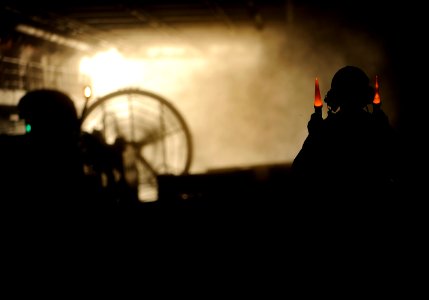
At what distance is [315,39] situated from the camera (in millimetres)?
10648

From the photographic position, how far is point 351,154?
9.43 feet

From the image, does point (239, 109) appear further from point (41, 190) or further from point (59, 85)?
point (41, 190)

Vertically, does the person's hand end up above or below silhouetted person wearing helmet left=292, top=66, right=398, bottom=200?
above

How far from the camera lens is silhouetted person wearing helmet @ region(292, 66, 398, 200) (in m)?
2.86

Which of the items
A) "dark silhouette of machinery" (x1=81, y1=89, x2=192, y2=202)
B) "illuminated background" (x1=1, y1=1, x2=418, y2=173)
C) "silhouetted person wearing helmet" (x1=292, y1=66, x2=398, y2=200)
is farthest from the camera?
"illuminated background" (x1=1, y1=1, x2=418, y2=173)

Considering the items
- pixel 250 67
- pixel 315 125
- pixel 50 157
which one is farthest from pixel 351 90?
pixel 250 67

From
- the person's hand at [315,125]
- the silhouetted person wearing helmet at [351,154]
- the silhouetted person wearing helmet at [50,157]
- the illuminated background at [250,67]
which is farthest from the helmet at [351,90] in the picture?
the illuminated background at [250,67]

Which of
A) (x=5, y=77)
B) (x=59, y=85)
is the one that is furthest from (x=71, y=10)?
(x=59, y=85)

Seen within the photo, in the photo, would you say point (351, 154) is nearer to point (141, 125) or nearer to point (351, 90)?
point (351, 90)

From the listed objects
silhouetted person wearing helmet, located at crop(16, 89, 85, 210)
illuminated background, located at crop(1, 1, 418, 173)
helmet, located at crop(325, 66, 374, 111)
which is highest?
illuminated background, located at crop(1, 1, 418, 173)

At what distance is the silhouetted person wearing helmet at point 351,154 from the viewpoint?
2855 mm

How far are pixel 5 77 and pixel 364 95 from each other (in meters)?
6.98

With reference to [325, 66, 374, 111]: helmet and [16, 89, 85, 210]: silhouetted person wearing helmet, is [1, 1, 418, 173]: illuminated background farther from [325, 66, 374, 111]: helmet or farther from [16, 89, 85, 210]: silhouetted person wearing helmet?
[325, 66, 374, 111]: helmet

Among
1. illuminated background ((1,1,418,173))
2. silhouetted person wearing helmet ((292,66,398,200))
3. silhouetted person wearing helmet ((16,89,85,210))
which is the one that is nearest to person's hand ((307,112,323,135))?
silhouetted person wearing helmet ((292,66,398,200))
